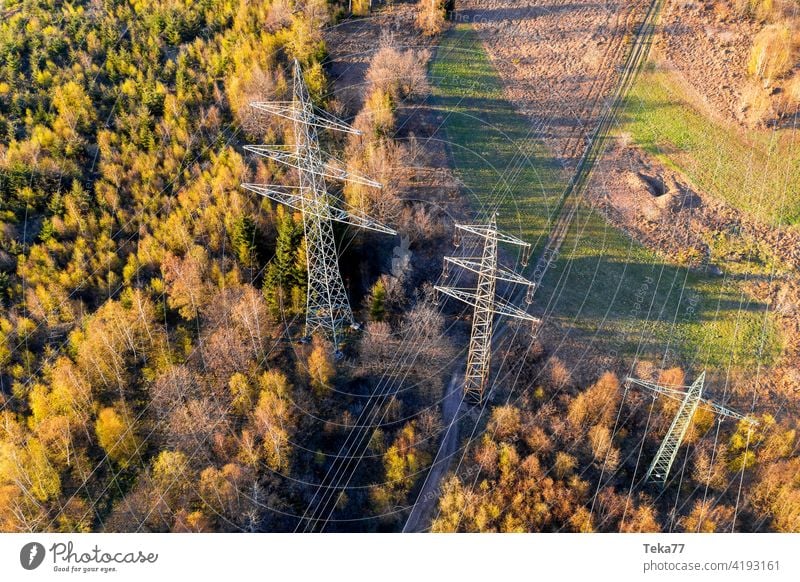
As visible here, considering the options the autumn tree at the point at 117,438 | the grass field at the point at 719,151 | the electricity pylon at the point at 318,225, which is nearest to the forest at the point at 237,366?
the autumn tree at the point at 117,438

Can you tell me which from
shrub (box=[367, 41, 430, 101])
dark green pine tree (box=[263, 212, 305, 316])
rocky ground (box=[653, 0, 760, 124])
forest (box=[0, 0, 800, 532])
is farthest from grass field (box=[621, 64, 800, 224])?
dark green pine tree (box=[263, 212, 305, 316])

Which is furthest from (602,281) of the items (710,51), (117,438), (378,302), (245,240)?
(117,438)

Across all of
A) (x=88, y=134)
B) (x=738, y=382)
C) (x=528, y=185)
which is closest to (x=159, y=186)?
(x=88, y=134)

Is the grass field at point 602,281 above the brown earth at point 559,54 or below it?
below

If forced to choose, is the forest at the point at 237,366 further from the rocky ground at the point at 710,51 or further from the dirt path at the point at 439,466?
the rocky ground at the point at 710,51

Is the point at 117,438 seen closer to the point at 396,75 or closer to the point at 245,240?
the point at 245,240

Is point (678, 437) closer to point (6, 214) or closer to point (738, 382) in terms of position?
point (738, 382)
